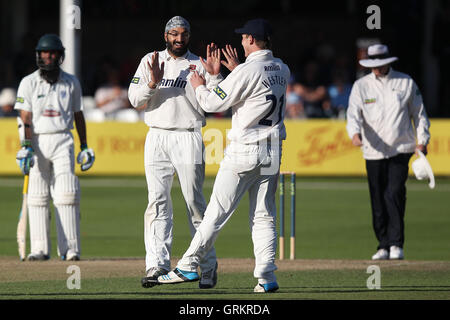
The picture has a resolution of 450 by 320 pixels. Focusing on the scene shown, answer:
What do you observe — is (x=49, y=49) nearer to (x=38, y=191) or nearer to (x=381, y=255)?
(x=38, y=191)

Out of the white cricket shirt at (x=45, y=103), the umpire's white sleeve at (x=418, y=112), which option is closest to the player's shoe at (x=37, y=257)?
the white cricket shirt at (x=45, y=103)

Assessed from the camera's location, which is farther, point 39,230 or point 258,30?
point 39,230

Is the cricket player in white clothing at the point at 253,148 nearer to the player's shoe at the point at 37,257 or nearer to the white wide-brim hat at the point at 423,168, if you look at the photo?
the player's shoe at the point at 37,257

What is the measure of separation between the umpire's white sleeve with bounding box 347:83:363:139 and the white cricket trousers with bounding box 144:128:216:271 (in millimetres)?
2973

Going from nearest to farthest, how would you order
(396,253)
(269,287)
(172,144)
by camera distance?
1. (269,287)
2. (172,144)
3. (396,253)

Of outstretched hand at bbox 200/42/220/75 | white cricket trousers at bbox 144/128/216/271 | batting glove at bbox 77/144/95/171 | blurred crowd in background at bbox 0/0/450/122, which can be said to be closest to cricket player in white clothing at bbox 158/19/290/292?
outstretched hand at bbox 200/42/220/75

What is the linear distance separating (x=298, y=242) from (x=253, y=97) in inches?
208

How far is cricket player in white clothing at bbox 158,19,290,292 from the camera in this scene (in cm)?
906

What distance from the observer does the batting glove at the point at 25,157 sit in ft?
37.6

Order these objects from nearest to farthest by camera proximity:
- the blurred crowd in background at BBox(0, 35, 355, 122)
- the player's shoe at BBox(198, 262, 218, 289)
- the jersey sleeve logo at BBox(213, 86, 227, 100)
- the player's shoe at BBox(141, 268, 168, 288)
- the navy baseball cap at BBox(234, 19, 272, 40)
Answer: the jersey sleeve logo at BBox(213, 86, 227, 100) → the navy baseball cap at BBox(234, 19, 272, 40) → the player's shoe at BBox(141, 268, 168, 288) → the player's shoe at BBox(198, 262, 218, 289) → the blurred crowd in background at BBox(0, 35, 355, 122)

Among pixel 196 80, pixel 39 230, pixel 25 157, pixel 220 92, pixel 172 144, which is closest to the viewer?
pixel 220 92

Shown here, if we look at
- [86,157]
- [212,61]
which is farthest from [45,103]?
[212,61]

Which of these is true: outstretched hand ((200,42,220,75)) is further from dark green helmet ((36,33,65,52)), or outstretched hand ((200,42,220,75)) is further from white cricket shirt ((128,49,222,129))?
dark green helmet ((36,33,65,52))

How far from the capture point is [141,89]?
9570mm
